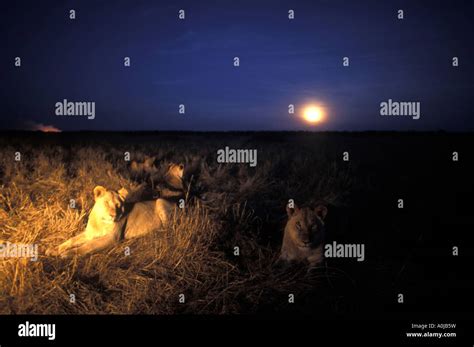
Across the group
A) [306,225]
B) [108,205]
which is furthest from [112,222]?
[306,225]

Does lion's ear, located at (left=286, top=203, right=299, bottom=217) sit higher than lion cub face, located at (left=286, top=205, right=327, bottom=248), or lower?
higher

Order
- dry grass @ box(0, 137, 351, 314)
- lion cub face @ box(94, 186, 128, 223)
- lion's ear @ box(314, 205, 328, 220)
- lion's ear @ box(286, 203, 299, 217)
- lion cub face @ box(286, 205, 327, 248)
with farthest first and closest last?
lion's ear @ box(286, 203, 299, 217) → lion cub face @ box(94, 186, 128, 223) → lion's ear @ box(314, 205, 328, 220) → lion cub face @ box(286, 205, 327, 248) → dry grass @ box(0, 137, 351, 314)

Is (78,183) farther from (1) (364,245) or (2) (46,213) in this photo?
(1) (364,245)

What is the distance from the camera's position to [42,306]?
16.4 ft

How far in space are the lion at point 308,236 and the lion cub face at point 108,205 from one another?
2626 mm

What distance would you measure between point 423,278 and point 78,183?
7.20 meters

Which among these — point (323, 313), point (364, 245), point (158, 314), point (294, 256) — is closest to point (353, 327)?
point (323, 313)

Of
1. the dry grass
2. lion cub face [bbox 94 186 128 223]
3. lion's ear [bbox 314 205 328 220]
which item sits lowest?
the dry grass

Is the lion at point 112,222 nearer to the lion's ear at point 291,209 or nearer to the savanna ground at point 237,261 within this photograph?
the savanna ground at point 237,261

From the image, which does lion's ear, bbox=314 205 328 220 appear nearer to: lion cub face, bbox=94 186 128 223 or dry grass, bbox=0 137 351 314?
dry grass, bbox=0 137 351 314

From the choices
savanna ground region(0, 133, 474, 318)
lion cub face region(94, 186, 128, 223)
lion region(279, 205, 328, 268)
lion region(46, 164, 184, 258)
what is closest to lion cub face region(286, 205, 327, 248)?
lion region(279, 205, 328, 268)

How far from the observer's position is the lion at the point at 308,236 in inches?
225

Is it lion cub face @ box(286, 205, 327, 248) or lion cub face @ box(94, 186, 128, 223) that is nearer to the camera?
lion cub face @ box(286, 205, 327, 248)

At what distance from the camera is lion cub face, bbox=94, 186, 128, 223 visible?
5910 mm
